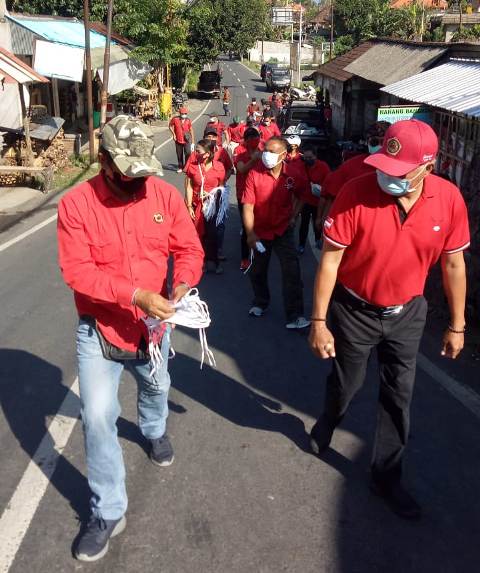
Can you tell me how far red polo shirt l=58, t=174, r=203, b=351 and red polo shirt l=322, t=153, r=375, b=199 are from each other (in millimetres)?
2915

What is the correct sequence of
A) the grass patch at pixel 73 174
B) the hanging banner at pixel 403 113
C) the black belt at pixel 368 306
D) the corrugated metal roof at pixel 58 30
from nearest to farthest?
the black belt at pixel 368 306, the hanging banner at pixel 403 113, the grass patch at pixel 73 174, the corrugated metal roof at pixel 58 30

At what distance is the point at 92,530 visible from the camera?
10.5ft

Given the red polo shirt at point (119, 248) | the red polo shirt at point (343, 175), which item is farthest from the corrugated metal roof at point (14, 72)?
the red polo shirt at point (119, 248)

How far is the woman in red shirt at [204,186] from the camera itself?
8.37 meters

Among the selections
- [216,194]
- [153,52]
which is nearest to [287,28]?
[153,52]

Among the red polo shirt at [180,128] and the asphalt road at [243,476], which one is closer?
the asphalt road at [243,476]

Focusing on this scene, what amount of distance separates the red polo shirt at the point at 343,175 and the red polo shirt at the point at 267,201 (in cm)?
43

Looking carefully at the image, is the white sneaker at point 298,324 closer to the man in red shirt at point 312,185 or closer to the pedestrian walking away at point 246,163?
the pedestrian walking away at point 246,163

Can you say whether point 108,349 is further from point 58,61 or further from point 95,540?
point 58,61

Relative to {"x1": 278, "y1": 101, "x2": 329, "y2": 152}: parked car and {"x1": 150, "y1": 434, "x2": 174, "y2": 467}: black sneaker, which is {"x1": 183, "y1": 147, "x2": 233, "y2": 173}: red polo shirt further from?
{"x1": 278, "y1": 101, "x2": 329, "y2": 152}: parked car

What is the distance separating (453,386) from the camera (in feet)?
16.9

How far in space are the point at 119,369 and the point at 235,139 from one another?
12479mm

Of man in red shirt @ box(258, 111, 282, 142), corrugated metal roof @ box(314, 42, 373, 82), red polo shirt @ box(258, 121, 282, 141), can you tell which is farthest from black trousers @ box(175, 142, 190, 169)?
corrugated metal roof @ box(314, 42, 373, 82)

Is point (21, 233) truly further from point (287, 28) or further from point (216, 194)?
point (287, 28)
